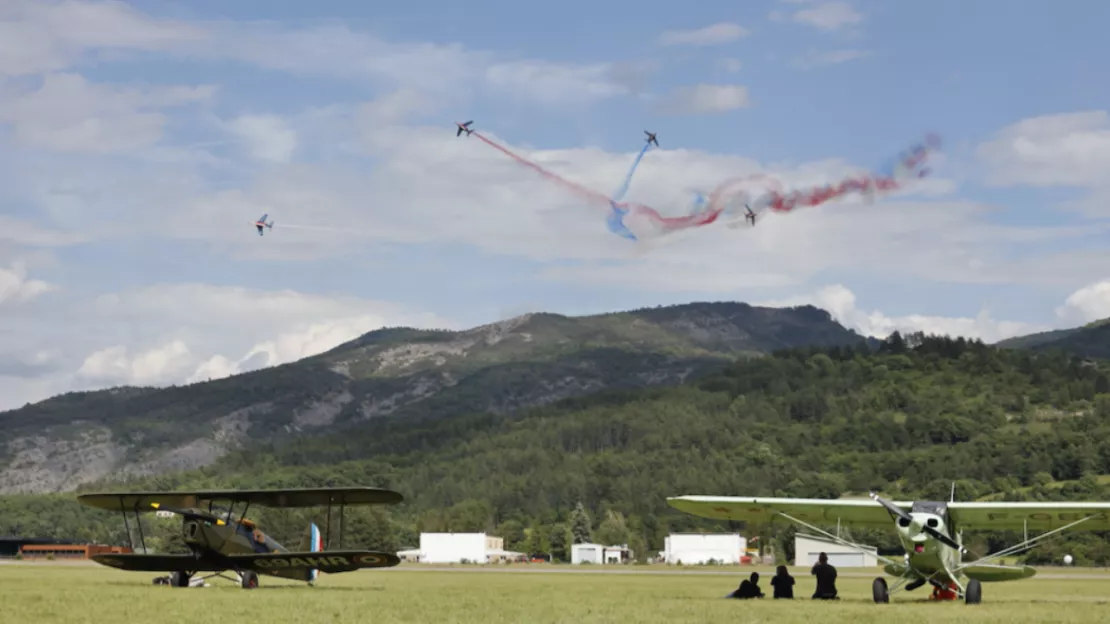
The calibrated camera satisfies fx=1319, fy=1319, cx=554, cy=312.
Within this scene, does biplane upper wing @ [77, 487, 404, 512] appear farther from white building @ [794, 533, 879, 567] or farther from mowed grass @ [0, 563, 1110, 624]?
white building @ [794, 533, 879, 567]

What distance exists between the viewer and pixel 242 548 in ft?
129

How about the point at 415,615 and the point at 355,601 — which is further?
the point at 355,601

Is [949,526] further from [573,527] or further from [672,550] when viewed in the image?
[573,527]

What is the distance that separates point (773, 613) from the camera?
2822 centimetres

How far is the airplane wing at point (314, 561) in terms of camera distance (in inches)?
1495

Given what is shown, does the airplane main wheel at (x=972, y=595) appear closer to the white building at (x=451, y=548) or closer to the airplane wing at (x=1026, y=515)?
the airplane wing at (x=1026, y=515)

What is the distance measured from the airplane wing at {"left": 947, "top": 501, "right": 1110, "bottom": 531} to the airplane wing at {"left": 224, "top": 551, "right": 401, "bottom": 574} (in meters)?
16.4

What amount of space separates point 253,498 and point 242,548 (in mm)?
1871

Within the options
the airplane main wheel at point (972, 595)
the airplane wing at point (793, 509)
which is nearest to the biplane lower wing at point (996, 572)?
the airplane main wheel at point (972, 595)

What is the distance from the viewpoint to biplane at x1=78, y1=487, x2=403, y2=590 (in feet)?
126

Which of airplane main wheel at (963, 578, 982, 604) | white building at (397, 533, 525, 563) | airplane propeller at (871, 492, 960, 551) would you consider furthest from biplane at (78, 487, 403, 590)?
white building at (397, 533, 525, 563)

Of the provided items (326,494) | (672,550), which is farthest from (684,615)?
(672,550)

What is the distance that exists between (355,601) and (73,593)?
8170 mm

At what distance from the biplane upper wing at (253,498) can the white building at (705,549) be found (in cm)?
10164
